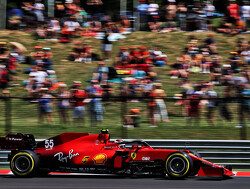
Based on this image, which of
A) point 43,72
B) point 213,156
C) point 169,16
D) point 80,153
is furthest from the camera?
point 169,16

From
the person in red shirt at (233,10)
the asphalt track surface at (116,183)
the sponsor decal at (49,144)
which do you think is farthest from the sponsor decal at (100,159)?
the person in red shirt at (233,10)

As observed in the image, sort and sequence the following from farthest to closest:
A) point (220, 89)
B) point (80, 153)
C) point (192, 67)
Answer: point (192, 67) → point (220, 89) → point (80, 153)

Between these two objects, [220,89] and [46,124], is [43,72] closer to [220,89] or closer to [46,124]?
[46,124]

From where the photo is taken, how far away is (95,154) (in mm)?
8906

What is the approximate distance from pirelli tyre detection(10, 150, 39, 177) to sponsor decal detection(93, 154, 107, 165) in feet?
3.59

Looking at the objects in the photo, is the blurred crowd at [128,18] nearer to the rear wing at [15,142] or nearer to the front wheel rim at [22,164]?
the rear wing at [15,142]

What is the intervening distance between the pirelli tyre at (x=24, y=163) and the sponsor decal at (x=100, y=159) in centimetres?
109

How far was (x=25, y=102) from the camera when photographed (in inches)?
413

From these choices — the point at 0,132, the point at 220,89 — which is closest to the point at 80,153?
the point at 0,132

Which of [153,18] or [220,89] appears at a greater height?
[153,18]

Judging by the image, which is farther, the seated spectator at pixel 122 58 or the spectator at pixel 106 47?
the spectator at pixel 106 47

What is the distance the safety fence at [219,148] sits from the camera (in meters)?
10.1

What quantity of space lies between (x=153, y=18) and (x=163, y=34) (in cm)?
100

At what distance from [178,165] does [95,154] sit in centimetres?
153
